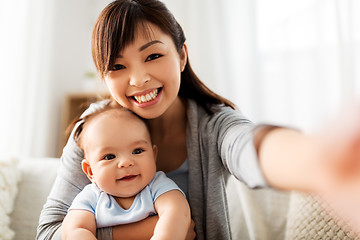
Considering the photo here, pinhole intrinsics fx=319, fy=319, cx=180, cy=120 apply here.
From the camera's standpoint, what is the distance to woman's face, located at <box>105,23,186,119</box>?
37.6 inches

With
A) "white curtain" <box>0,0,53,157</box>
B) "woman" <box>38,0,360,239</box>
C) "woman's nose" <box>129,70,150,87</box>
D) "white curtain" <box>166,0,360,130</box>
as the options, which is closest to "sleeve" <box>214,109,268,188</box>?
"woman" <box>38,0,360,239</box>

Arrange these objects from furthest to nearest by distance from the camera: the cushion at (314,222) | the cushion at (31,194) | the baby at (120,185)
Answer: the cushion at (31,194)
the cushion at (314,222)
the baby at (120,185)

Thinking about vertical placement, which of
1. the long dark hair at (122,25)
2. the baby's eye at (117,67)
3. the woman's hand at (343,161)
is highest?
the long dark hair at (122,25)

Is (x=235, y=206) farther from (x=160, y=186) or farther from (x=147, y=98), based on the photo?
(x=147, y=98)

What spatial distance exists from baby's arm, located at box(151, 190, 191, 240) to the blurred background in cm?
188

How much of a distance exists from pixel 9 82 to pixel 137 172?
211 cm

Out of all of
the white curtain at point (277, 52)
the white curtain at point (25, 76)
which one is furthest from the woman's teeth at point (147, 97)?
the white curtain at point (25, 76)

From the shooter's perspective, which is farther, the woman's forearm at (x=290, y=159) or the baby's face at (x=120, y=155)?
the baby's face at (x=120, y=155)

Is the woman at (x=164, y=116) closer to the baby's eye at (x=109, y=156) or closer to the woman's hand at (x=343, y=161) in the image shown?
the baby's eye at (x=109, y=156)

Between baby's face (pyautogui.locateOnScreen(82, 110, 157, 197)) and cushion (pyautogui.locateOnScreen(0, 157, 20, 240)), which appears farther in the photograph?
cushion (pyautogui.locateOnScreen(0, 157, 20, 240))

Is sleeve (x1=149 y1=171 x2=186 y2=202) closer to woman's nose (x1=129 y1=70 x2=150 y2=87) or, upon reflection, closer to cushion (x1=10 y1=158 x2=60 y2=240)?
woman's nose (x1=129 y1=70 x2=150 y2=87)

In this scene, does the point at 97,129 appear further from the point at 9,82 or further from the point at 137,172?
the point at 9,82

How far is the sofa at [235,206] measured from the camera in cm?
116

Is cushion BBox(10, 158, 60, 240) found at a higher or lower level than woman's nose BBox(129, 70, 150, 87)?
lower
